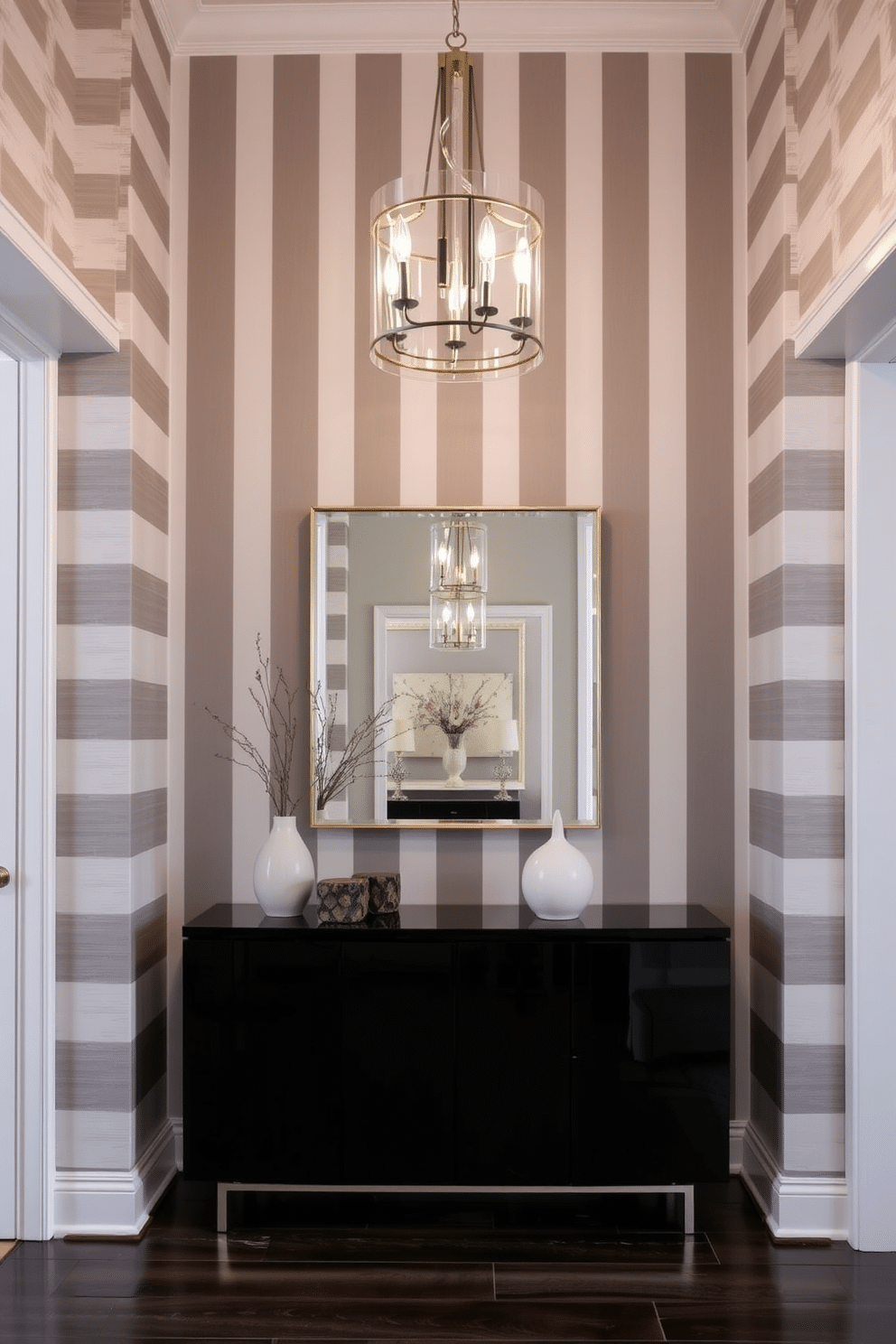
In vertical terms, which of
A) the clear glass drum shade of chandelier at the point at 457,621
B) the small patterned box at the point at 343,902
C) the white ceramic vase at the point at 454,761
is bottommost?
the small patterned box at the point at 343,902

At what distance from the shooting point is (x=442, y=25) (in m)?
3.41

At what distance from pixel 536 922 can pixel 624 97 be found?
8.36 ft

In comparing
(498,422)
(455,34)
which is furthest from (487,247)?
(498,422)

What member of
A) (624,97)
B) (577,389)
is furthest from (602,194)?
(577,389)

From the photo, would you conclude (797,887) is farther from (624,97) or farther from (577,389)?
(624,97)

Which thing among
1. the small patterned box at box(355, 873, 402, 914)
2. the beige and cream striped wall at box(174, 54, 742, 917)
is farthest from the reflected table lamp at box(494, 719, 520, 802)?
the small patterned box at box(355, 873, 402, 914)

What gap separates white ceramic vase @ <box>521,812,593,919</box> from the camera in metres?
3.04

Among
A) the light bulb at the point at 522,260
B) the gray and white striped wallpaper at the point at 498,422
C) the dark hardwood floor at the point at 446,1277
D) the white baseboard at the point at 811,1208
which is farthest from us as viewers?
the gray and white striped wallpaper at the point at 498,422

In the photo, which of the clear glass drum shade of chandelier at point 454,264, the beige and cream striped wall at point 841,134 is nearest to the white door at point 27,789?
the clear glass drum shade of chandelier at point 454,264

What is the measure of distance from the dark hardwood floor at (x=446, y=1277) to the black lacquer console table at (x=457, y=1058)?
5.6 inches

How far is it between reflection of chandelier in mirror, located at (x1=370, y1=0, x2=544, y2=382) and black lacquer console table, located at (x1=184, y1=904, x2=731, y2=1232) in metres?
1.60

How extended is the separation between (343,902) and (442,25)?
266cm

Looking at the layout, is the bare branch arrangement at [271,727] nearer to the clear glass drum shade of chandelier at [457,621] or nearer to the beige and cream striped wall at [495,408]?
the beige and cream striped wall at [495,408]

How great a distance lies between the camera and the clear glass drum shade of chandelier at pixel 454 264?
78.0 inches
